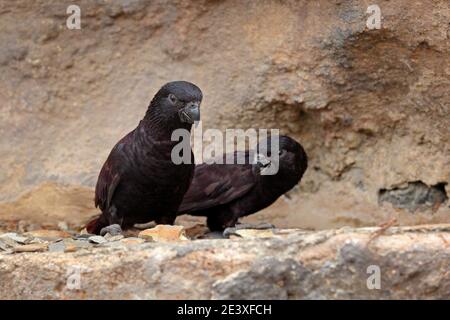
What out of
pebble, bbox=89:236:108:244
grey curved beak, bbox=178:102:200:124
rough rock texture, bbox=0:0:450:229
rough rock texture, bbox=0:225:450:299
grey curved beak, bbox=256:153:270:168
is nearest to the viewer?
rough rock texture, bbox=0:225:450:299

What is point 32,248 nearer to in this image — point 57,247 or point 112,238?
point 57,247

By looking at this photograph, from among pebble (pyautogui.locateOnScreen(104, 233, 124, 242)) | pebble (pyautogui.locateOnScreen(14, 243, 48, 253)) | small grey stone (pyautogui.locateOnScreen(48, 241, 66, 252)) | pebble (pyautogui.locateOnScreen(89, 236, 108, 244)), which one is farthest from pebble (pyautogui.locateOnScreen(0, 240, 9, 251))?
pebble (pyautogui.locateOnScreen(104, 233, 124, 242))

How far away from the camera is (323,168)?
7926 mm

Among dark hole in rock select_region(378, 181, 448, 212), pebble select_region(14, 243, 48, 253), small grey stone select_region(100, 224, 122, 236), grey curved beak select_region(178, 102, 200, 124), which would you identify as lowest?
pebble select_region(14, 243, 48, 253)

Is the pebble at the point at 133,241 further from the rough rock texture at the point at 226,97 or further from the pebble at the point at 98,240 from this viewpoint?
the rough rock texture at the point at 226,97

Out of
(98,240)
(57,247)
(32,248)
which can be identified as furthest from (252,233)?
(32,248)

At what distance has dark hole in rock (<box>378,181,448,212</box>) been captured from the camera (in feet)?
25.0

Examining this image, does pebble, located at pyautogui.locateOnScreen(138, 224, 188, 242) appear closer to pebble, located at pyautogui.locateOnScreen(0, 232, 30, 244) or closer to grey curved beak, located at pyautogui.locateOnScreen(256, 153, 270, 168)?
pebble, located at pyautogui.locateOnScreen(0, 232, 30, 244)

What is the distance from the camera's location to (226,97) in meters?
7.84

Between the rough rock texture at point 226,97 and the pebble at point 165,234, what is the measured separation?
1821 mm

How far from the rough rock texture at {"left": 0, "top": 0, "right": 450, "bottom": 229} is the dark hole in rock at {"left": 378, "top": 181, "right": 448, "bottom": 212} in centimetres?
2

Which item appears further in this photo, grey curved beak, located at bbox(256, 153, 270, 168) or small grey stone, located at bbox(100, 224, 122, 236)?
grey curved beak, located at bbox(256, 153, 270, 168)

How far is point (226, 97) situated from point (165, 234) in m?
→ 2.02

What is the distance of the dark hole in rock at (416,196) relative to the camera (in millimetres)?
7613
